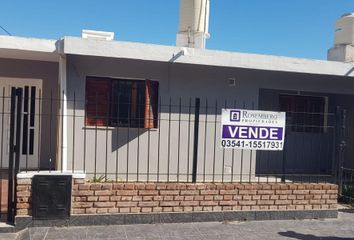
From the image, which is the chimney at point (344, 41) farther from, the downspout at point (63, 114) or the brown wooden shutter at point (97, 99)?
the downspout at point (63, 114)

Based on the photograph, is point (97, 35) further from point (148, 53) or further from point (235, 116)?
point (235, 116)

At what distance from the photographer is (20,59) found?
9.75m

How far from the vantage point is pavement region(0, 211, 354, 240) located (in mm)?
5453

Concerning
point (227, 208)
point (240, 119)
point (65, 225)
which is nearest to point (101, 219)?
point (65, 225)

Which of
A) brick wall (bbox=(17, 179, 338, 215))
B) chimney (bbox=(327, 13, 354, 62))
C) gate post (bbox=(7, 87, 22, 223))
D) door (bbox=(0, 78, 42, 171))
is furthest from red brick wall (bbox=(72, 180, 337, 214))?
chimney (bbox=(327, 13, 354, 62))

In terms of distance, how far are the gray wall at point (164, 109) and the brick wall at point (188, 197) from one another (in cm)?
191

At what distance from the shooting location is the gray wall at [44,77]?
382 inches

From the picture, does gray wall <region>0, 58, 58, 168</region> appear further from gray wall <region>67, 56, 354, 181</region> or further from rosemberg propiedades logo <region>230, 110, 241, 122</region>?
rosemberg propiedades logo <region>230, 110, 241, 122</region>

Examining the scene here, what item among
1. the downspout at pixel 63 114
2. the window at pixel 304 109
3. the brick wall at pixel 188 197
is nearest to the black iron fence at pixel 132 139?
the downspout at pixel 63 114

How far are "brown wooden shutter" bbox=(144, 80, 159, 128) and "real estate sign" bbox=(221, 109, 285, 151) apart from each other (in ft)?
8.10

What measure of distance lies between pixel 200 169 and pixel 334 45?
556 centimetres

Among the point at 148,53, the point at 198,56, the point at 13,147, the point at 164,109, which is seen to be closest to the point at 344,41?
the point at 198,56

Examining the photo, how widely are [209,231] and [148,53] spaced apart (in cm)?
389

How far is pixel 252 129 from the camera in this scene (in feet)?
22.1
